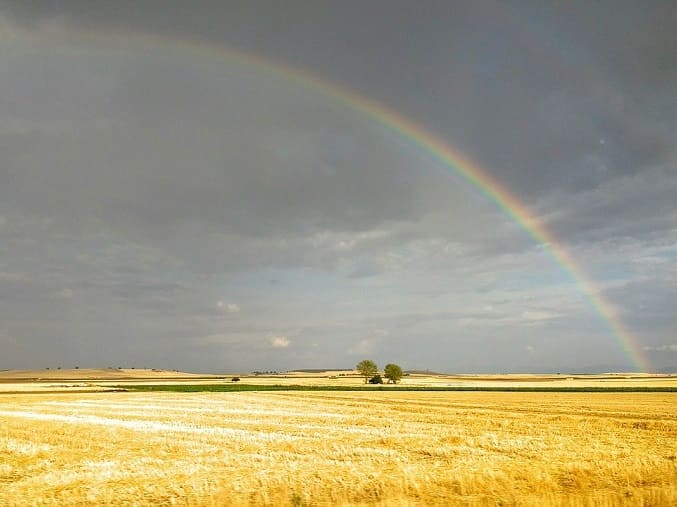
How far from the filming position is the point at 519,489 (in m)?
15.7

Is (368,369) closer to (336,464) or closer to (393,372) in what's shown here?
(393,372)

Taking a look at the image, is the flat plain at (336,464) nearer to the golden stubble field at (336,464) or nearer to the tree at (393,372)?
the golden stubble field at (336,464)

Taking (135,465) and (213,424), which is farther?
(213,424)

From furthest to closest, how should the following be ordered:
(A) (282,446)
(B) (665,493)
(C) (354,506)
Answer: (A) (282,446), (B) (665,493), (C) (354,506)

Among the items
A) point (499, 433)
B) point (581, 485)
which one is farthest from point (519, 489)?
point (499, 433)

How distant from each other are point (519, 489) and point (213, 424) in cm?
2337

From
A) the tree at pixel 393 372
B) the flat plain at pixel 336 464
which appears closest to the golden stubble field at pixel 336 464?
the flat plain at pixel 336 464

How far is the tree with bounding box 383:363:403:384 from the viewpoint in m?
164

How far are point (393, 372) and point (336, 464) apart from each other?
149 metres

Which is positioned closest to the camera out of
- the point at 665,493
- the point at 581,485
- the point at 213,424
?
the point at 665,493

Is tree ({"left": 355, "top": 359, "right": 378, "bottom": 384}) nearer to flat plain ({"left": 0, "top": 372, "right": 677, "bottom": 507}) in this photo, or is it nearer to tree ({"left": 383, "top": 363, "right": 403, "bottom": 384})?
tree ({"left": 383, "top": 363, "right": 403, "bottom": 384})

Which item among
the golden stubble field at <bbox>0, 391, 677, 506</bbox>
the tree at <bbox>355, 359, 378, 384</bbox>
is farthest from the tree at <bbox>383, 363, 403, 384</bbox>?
the golden stubble field at <bbox>0, 391, 677, 506</bbox>

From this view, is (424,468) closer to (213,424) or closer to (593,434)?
(593,434)

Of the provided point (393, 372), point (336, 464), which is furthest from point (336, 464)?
point (393, 372)
